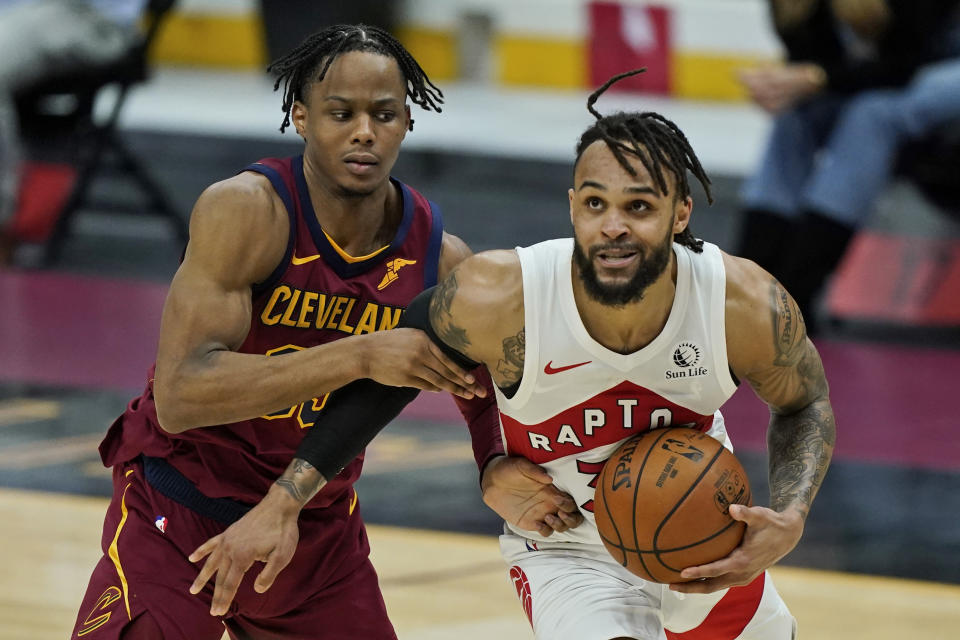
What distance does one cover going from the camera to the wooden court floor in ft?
15.9

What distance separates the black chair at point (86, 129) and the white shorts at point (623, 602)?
5.97 meters

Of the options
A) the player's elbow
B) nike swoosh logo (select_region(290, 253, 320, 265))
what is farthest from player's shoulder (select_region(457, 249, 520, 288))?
the player's elbow

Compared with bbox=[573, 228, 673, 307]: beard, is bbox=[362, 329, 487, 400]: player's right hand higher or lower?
lower

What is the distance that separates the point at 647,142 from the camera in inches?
132

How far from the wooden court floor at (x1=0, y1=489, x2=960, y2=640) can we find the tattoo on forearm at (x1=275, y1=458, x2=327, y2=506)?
53.5 inches

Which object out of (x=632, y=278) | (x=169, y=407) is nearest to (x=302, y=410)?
(x=169, y=407)

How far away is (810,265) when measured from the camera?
778 centimetres

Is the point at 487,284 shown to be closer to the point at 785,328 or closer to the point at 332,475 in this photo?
the point at 332,475

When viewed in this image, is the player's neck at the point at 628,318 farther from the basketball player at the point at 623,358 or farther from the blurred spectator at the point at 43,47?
the blurred spectator at the point at 43,47

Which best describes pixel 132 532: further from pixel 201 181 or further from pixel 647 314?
pixel 201 181

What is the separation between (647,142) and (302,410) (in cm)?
105

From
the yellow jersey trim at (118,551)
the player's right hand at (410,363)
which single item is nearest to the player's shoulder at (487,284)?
the player's right hand at (410,363)

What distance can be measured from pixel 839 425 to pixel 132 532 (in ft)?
13.2

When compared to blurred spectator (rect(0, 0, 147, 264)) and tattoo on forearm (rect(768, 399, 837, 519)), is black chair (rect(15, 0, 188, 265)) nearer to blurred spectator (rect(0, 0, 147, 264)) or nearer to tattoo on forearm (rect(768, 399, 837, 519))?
blurred spectator (rect(0, 0, 147, 264))
